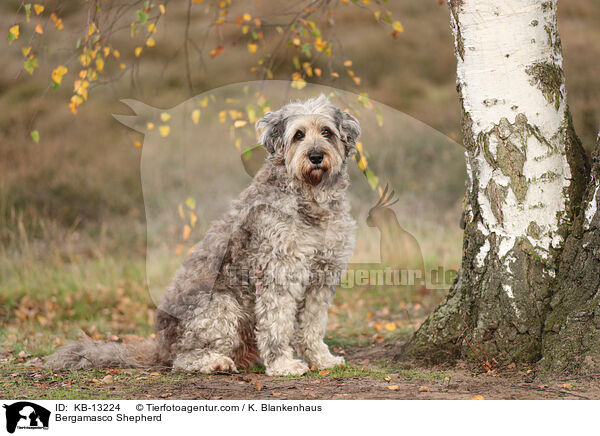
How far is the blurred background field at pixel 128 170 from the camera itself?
8141mm

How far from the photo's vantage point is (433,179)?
12602 millimetres

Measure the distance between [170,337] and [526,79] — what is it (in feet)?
11.1

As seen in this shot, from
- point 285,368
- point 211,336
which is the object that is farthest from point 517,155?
point 211,336

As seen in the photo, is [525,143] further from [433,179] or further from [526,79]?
[433,179]

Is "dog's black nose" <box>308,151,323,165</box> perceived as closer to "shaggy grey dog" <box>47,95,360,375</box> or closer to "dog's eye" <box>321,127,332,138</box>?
"shaggy grey dog" <box>47,95,360,375</box>

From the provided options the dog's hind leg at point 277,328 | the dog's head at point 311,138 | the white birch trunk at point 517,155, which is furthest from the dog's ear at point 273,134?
the white birch trunk at point 517,155

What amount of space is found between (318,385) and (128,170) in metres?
11.0

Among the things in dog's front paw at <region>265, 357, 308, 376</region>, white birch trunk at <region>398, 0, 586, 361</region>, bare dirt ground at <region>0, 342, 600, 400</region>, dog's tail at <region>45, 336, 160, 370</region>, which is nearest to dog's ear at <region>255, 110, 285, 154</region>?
white birch trunk at <region>398, 0, 586, 361</region>
